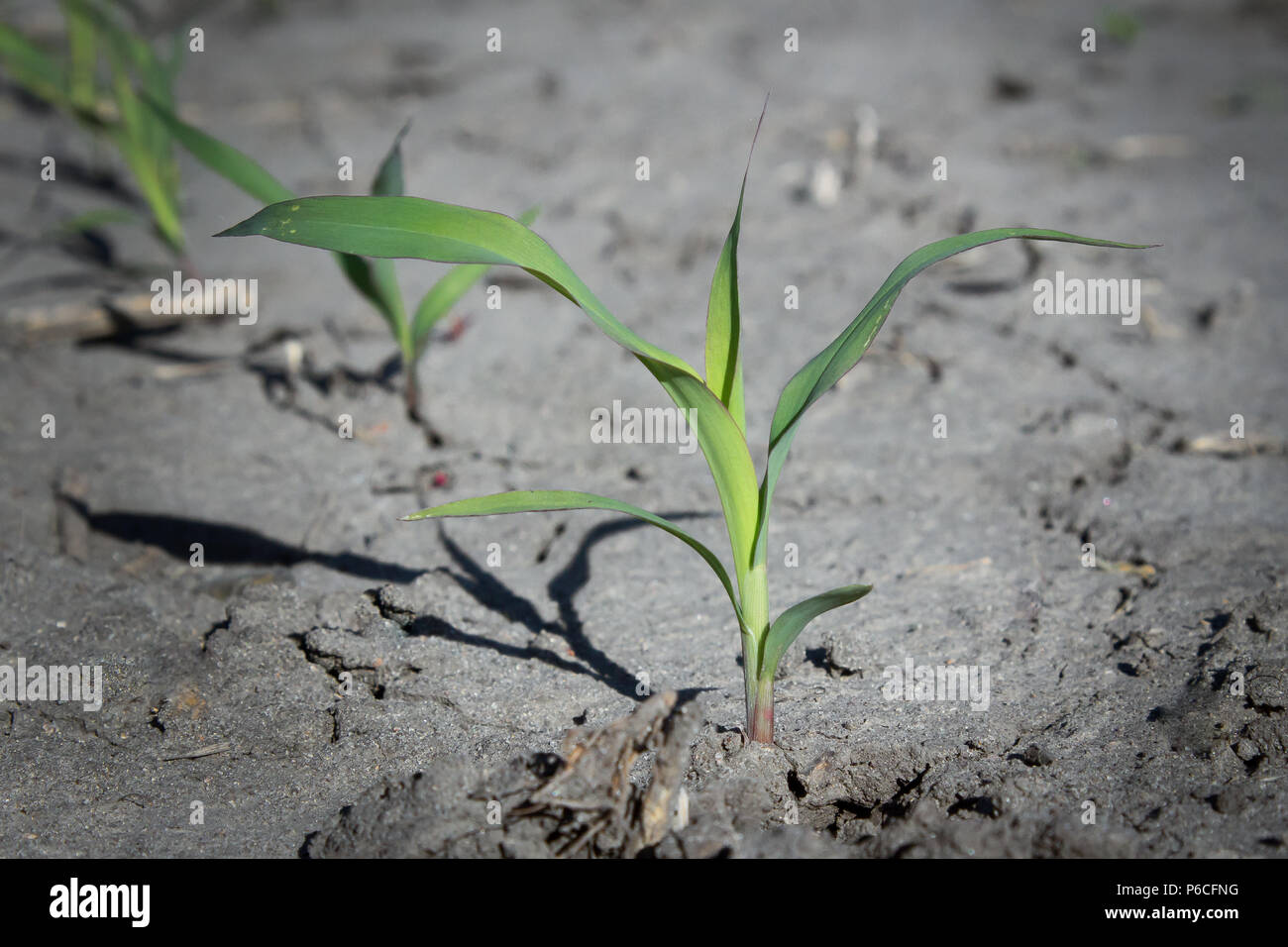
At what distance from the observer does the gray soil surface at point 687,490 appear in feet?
4.73

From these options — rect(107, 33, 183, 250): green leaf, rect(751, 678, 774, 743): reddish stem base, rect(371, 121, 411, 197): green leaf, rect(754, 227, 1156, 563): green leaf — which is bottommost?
rect(751, 678, 774, 743): reddish stem base

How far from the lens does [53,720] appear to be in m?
1.58

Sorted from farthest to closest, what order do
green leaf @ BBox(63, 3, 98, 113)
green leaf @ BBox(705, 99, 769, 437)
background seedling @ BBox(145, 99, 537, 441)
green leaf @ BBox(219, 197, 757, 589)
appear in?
green leaf @ BBox(63, 3, 98, 113)
background seedling @ BBox(145, 99, 537, 441)
green leaf @ BBox(705, 99, 769, 437)
green leaf @ BBox(219, 197, 757, 589)

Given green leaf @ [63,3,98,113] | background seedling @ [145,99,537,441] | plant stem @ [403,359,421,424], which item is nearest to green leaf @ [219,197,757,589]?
background seedling @ [145,99,537,441]

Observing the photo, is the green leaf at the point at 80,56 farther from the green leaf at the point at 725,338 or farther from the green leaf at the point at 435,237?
the green leaf at the point at 725,338

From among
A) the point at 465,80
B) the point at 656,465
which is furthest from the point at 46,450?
the point at 465,80

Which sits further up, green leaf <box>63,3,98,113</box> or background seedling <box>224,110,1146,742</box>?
green leaf <box>63,3,98,113</box>

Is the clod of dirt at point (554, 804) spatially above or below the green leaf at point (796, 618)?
below

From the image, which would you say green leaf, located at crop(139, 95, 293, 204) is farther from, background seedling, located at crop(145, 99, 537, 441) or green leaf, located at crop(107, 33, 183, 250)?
green leaf, located at crop(107, 33, 183, 250)

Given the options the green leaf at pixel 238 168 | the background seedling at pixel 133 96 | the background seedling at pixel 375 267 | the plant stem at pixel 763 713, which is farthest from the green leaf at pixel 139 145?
the plant stem at pixel 763 713

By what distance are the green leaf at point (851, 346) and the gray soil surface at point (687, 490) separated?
36 centimetres

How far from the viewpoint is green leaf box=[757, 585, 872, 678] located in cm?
127

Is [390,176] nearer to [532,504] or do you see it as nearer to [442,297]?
[442,297]
